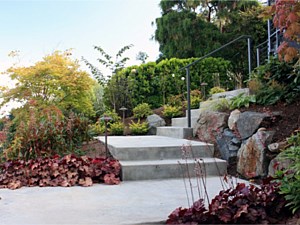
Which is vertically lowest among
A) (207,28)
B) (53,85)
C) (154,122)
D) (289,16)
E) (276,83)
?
(154,122)

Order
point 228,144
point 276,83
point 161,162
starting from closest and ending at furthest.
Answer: point 161,162 → point 228,144 → point 276,83

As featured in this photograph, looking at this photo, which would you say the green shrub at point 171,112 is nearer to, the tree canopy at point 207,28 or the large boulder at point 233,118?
the large boulder at point 233,118

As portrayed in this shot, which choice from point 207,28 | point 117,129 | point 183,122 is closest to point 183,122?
point 183,122

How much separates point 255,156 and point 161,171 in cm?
110

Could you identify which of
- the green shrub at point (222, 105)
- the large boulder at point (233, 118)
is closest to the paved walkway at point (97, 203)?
the large boulder at point (233, 118)

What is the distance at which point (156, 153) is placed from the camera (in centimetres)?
399

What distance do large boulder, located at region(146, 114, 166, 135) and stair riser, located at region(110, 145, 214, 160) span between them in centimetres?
265

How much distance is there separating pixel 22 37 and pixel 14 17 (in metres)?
0.52

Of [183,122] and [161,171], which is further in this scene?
[183,122]

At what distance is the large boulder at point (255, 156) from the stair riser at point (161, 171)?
1.02 ft

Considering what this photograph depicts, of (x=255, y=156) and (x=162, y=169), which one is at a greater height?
(x=255, y=156)

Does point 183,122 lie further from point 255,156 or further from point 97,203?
point 97,203

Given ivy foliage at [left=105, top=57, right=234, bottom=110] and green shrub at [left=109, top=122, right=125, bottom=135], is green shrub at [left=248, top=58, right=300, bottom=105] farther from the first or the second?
ivy foliage at [left=105, top=57, right=234, bottom=110]

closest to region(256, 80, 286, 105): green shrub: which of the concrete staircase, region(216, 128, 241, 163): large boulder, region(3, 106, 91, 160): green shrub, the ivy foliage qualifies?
region(216, 128, 241, 163): large boulder
